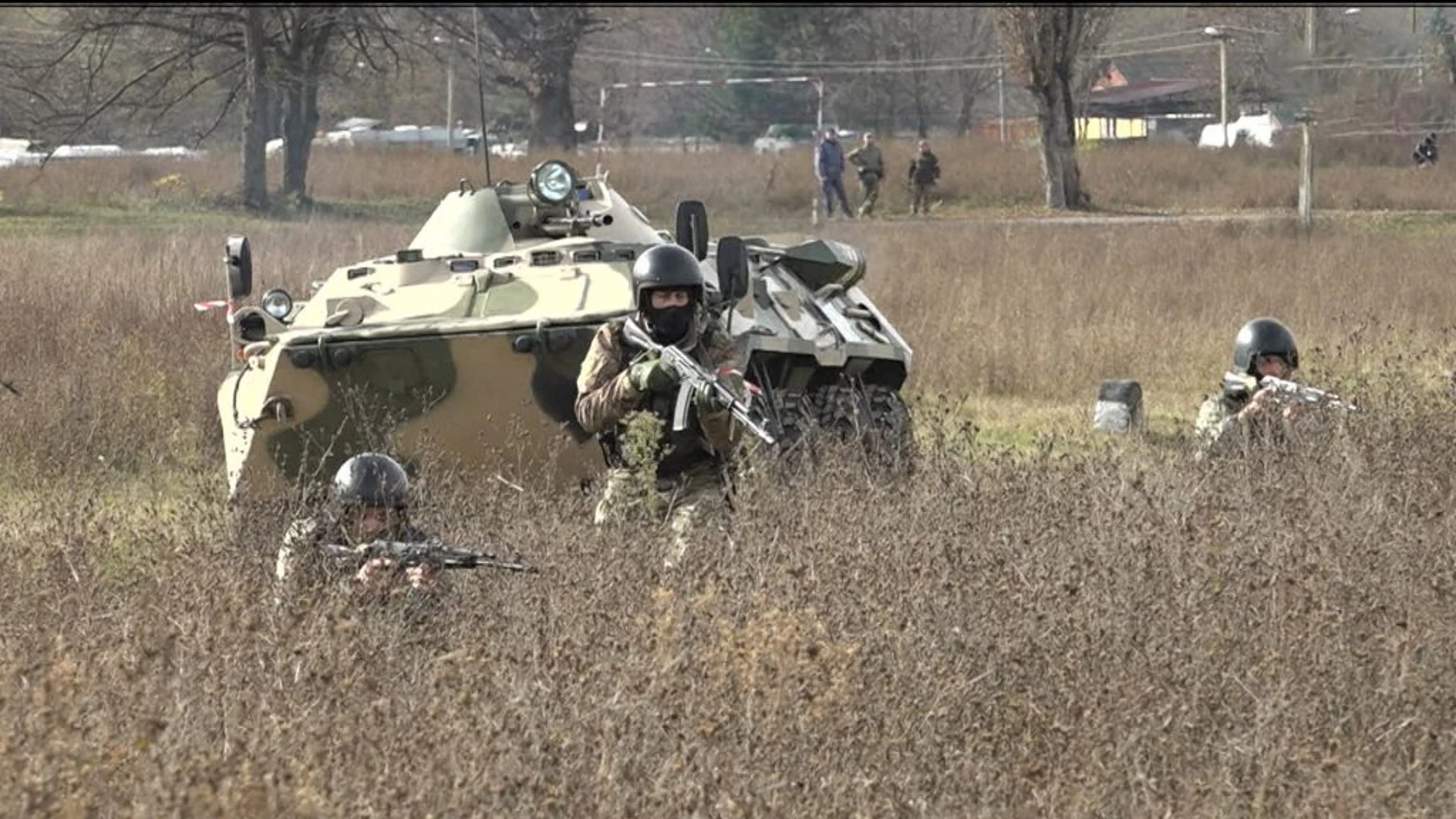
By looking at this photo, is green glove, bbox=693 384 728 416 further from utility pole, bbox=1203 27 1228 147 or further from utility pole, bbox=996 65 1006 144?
utility pole, bbox=996 65 1006 144

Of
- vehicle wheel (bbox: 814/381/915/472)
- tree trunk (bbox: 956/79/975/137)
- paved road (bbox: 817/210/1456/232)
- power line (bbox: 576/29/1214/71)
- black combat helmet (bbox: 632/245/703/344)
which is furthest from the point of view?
tree trunk (bbox: 956/79/975/137)

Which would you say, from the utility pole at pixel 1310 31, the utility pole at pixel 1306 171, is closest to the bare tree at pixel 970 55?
the utility pole at pixel 1310 31

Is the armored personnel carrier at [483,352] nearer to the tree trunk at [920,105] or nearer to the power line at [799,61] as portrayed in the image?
the power line at [799,61]

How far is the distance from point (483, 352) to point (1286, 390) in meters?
3.02

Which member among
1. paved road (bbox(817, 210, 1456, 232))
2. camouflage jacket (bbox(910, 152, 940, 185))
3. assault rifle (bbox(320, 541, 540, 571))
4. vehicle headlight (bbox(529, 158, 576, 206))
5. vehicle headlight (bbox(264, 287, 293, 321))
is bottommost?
assault rifle (bbox(320, 541, 540, 571))

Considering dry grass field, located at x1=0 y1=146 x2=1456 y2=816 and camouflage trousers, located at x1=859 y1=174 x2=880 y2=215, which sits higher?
camouflage trousers, located at x1=859 y1=174 x2=880 y2=215

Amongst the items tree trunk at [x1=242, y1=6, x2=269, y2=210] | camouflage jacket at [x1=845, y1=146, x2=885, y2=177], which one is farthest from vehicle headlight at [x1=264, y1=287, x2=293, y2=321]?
camouflage jacket at [x1=845, y1=146, x2=885, y2=177]

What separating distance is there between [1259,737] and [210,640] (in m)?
2.32

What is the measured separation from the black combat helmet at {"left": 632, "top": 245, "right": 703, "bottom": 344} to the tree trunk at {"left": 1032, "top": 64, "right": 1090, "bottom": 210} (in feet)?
84.5

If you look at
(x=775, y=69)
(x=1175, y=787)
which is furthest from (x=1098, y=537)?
Answer: (x=775, y=69)

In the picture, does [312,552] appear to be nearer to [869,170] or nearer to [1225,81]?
[869,170]

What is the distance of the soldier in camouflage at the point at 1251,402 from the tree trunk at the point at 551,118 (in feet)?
106

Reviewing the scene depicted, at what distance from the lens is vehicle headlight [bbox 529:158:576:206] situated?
11.9 metres

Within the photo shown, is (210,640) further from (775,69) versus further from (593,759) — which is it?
(775,69)
